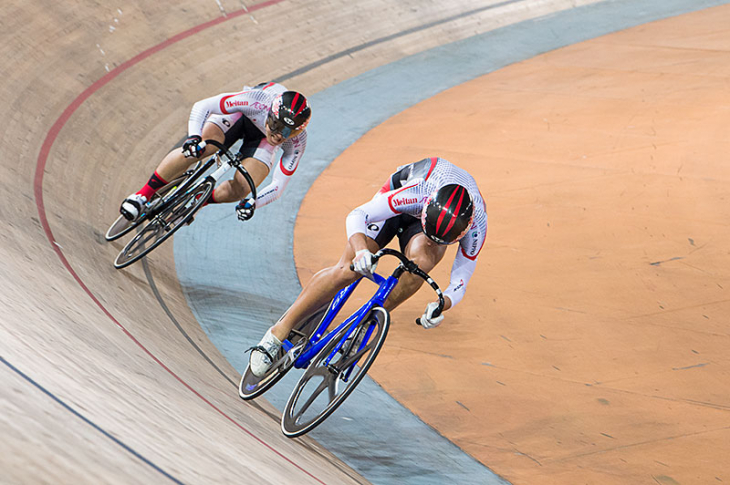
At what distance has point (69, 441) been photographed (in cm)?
179

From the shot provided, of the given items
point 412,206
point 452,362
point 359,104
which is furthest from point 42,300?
point 359,104

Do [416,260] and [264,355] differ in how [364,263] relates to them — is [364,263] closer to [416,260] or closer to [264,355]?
[416,260]

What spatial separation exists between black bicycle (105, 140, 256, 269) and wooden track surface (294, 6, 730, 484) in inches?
35.4

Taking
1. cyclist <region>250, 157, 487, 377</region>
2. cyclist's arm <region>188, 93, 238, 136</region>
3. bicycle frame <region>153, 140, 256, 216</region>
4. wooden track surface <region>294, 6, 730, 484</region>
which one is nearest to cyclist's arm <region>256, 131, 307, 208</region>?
bicycle frame <region>153, 140, 256, 216</region>

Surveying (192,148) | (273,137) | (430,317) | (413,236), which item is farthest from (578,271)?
(192,148)

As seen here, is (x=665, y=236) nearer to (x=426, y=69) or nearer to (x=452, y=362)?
(x=452, y=362)

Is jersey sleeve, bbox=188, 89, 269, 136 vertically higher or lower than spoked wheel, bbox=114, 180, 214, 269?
higher

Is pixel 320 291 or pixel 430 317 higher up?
pixel 320 291

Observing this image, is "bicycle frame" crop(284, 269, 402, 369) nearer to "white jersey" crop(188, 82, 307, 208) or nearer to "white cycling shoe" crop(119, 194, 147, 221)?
"white jersey" crop(188, 82, 307, 208)

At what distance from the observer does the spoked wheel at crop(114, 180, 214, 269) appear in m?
4.18

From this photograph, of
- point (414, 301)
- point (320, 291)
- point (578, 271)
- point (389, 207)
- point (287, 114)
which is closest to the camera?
point (320, 291)

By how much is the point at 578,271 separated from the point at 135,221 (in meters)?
2.69

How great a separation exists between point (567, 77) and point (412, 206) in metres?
5.23

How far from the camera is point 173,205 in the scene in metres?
4.26
